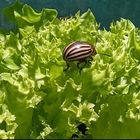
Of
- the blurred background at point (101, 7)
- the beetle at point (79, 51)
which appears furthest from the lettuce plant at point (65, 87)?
the blurred background at point (101, 7)

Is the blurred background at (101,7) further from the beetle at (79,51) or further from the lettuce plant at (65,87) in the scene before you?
the beetle at (79,51)

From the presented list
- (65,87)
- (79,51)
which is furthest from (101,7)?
(65,87)

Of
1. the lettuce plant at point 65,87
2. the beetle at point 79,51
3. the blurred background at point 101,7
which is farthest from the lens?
the blurred background at point 101,7

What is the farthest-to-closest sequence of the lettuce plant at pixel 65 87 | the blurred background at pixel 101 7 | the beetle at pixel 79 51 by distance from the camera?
the blurred background at pixel 101 7 → the beetle at pixel 79 51 → the lettuce plant at pixel 65 87

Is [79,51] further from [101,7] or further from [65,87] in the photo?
[101,7]

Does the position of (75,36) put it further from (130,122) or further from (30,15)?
(130,122)

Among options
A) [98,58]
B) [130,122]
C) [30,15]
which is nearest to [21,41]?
[30,15]

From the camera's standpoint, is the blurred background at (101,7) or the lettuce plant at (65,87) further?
the blurred background at (101,7)

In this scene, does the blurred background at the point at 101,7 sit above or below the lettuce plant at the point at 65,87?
above
